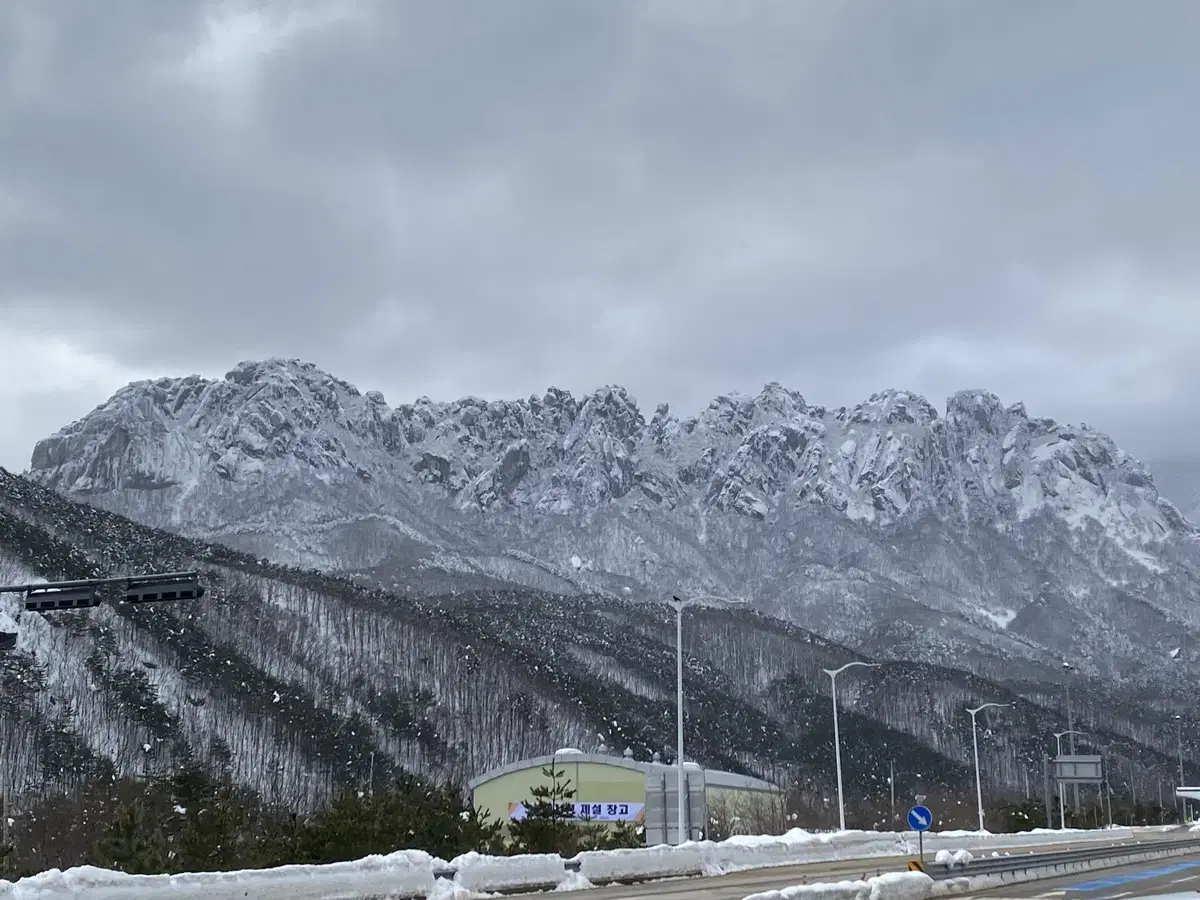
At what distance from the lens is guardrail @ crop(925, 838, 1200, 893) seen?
110 ft

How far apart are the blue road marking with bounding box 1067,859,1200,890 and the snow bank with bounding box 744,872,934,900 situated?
716 cm

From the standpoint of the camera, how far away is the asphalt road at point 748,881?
3015 centimetres

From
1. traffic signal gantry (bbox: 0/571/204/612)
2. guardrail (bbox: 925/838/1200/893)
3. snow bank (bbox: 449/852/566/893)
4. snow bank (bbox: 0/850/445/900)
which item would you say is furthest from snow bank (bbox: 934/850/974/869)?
traffic signal gantry (bbox: 0/571/204/612)

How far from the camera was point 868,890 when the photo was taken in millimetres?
27656

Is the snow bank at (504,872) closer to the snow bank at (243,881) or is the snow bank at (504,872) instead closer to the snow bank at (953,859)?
the snow bank at (243,881)

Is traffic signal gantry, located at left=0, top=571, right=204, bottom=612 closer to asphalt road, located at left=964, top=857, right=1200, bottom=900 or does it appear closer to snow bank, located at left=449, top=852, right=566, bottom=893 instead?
snow bank, located at left=449, top=852, right=566, bottom=893


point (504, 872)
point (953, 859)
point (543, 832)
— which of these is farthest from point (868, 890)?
point (543, 832)

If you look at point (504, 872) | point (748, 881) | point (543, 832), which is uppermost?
point (543, 832)

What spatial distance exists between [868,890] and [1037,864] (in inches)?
565

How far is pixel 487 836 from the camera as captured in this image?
4953cm

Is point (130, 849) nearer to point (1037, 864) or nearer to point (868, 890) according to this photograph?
point (868, 890)

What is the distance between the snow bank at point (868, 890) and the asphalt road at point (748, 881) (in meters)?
1.57

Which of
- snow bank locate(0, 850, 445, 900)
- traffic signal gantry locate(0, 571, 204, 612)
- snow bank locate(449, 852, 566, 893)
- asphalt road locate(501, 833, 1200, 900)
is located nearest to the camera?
snow bank locate(0, 850, 445, 900)

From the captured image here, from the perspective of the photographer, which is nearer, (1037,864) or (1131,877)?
(1037,864)
